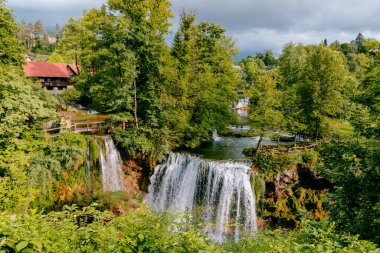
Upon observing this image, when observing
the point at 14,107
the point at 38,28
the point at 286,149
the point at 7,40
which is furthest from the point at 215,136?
the point at 38,28

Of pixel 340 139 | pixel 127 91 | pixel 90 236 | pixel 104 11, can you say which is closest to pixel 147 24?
pixel 104 11

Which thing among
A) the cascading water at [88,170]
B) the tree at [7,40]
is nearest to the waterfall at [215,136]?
the cascading water at [88,170]

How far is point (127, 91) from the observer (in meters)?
20.7

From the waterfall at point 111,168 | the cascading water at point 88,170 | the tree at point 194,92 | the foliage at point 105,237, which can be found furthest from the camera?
the tree at point 194,92

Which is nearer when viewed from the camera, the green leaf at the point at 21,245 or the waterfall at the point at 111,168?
the green leaf at the point at 21,245

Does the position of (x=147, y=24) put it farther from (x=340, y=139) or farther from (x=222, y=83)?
(x=340, y=139)

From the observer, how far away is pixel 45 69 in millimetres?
46312

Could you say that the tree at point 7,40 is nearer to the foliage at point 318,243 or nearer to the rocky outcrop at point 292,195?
the foliage at point 318,243

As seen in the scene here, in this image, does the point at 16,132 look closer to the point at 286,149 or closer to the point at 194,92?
the point at 194,92

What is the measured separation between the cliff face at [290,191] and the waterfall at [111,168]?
10.9 metres

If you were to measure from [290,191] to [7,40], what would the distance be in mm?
23312

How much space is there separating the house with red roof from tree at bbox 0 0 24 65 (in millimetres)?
26505

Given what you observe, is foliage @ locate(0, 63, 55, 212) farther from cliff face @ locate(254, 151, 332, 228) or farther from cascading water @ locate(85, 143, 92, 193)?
cliff face @ locate(254, 151, 332, 228)

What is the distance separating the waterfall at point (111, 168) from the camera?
20281mm
